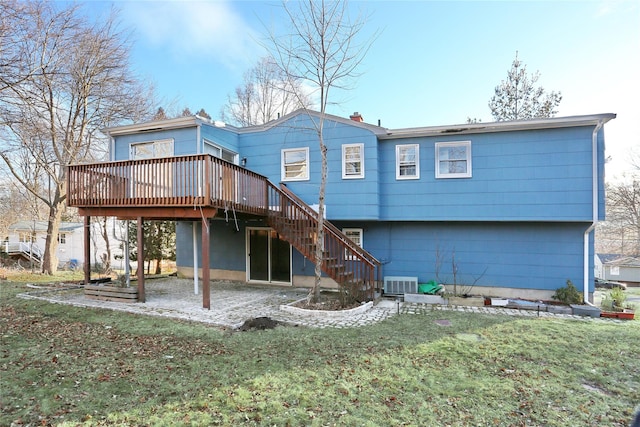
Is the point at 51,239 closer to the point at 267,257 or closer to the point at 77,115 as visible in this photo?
the point at 77,115

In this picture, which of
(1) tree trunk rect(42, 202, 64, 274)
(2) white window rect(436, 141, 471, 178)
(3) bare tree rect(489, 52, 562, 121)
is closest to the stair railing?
(2) white window rect(436, 141, 471, 178)

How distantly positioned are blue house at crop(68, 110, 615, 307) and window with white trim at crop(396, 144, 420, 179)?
0.11 ft

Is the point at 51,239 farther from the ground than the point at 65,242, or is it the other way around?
the point at 51,239

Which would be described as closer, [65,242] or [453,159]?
[453,159]

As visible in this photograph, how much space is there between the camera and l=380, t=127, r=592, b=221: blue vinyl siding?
8.87 m

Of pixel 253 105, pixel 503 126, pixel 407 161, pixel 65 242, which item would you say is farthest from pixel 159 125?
pixel 65 242

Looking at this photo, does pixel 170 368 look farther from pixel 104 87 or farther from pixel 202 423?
pixel 104 87

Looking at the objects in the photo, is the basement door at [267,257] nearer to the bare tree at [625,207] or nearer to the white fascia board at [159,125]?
the white fascia board at [159,125]

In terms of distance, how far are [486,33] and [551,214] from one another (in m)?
6.04

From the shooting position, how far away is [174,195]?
799 centimetres

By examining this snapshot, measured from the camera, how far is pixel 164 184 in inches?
320

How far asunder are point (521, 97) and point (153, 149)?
1891 cm

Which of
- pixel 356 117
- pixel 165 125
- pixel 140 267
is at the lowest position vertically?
pixel 140 267

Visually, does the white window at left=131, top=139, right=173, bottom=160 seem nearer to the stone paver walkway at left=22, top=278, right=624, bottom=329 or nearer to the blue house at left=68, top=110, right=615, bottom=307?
the blue house at left=68, top=110, right=615, bottom=307
